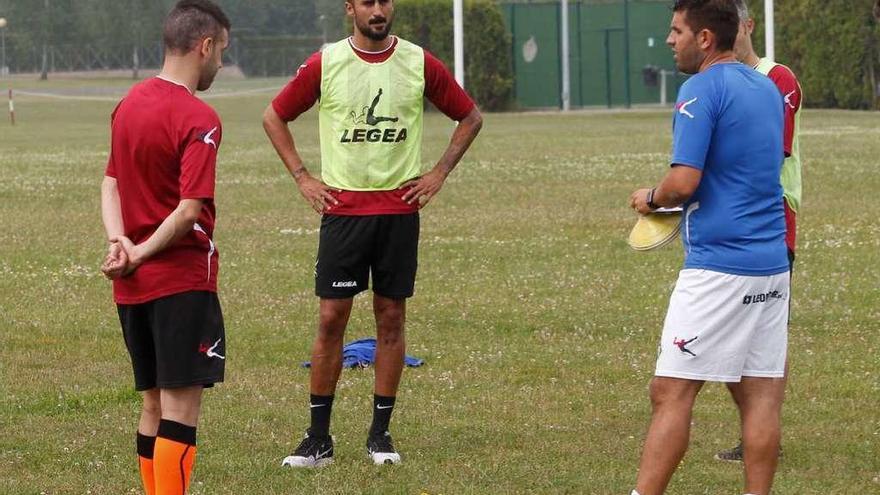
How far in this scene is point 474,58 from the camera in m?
52.1

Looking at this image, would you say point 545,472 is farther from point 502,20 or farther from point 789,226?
point 502,20

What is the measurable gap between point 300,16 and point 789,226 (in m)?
66.9

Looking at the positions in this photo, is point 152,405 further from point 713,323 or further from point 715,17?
point 715,17

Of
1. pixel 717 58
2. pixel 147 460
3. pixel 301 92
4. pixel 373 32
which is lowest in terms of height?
pixel 147 460

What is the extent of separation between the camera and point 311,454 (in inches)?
284

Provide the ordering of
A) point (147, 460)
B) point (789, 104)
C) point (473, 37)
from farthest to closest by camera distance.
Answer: point (473, 37) → point (789, 104) → point (147, 460)

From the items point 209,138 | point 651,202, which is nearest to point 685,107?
point 651,202

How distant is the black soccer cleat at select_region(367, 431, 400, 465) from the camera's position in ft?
23.8

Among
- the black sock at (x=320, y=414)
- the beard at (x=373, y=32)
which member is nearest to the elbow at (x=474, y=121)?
the beard at (x=373, y=32)

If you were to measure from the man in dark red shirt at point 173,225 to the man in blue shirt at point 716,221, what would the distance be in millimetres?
1600

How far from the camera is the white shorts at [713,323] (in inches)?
221

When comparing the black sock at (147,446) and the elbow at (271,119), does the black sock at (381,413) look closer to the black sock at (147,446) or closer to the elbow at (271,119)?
the elbow at (271,119)

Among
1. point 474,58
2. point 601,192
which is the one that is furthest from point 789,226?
point 474,58

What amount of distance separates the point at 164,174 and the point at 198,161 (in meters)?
0.21
